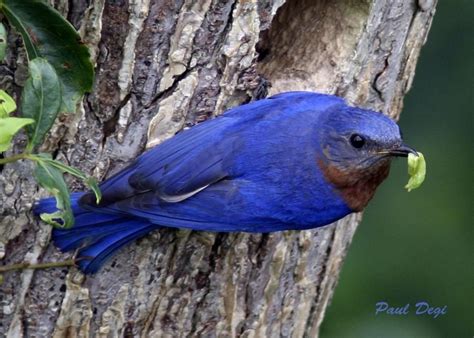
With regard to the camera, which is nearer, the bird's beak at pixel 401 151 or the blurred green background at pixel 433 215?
the bird's beak at pixel 401 151

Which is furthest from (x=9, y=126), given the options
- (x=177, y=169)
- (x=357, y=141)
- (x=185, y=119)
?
(x=357, y=141)

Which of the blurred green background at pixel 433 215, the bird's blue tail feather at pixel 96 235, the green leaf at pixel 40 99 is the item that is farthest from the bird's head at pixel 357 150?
the blurred green background at pixel 433 215

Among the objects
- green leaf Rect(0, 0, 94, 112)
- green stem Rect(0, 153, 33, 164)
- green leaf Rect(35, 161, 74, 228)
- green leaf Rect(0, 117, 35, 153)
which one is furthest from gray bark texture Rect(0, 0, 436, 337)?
green leaf Rect(0, 117, 35, 153)

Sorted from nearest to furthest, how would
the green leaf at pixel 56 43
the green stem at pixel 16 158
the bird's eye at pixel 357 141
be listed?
1. the green stem at pixel 16 158
2. the green leaf at pixel 56 43
3. the bird's eye at pixel 357 141

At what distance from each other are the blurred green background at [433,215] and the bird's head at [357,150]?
1.89m

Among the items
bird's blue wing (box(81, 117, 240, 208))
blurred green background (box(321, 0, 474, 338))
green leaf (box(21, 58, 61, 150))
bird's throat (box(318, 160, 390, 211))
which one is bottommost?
blurred green background (box(321, 0, 474, 338))

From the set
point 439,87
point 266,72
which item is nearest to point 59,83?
point 266,72

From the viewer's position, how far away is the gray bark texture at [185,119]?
3613mm

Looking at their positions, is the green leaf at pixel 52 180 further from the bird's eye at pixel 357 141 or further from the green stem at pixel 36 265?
the bird's eye at pixel 357 141

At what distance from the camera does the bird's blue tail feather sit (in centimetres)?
369

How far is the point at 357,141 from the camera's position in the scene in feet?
11.7

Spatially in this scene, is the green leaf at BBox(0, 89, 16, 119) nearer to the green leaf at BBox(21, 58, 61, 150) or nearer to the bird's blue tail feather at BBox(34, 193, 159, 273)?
the green leaf at BBox(21, 58, 61, 150)

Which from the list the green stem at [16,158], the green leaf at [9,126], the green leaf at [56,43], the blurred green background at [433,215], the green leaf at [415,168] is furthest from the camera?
the blurred green background at [433,215]

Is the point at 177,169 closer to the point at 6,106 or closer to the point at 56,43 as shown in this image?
the point at 56,43
